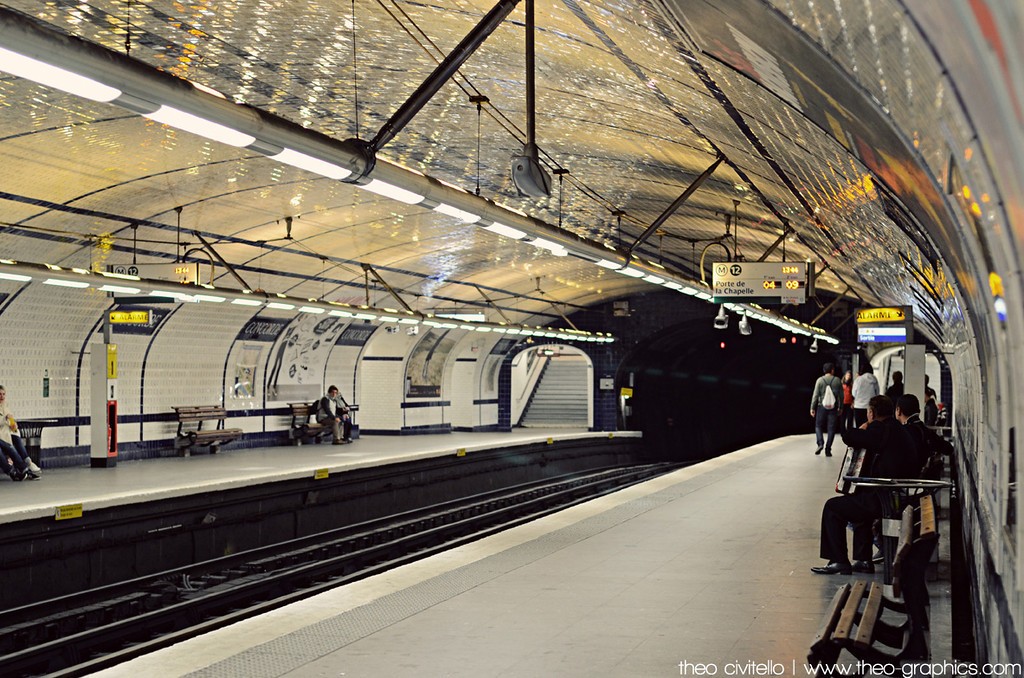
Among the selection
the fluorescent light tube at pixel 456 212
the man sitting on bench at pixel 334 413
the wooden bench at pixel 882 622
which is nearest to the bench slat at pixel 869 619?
the wooden bench at pixel 882 622

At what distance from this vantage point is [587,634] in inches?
250

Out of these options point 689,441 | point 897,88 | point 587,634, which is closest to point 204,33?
point 587,634

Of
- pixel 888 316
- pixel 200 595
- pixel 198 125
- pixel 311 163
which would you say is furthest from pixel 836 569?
pixel 888 316

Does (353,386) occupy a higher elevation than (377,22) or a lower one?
lower

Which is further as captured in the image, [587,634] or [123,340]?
[123,340]

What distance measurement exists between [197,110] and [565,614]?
12.0 feet

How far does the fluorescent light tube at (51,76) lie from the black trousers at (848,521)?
5.61 meters

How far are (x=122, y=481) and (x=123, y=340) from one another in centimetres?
401

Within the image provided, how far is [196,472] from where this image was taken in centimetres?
1648

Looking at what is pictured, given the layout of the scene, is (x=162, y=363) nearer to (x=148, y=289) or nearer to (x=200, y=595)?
(x=148, y=289)

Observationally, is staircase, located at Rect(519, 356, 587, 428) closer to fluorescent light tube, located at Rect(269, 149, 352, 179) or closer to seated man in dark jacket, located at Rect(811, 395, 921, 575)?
seated man in dark jacket, located at Rect(811, 395, 921, 575)

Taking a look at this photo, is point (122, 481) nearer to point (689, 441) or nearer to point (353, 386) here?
point (353, 386)

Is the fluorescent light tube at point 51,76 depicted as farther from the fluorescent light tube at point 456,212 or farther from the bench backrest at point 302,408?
the bench backrest at point 302,408

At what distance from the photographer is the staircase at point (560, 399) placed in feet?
126
